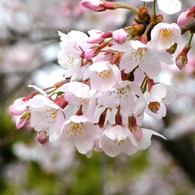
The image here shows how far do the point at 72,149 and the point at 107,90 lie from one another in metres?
3.52

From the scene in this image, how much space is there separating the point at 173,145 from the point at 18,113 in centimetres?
225

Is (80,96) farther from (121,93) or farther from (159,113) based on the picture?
(159,113)

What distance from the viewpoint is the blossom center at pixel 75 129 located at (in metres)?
0.74

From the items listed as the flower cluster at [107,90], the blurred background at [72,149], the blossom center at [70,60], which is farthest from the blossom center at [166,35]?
the blurred background at [72,149]

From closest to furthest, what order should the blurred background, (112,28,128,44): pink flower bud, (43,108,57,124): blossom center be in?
(112,28,128,44): pink flower bud < (43,108,57,124): blossom center < the blurred background

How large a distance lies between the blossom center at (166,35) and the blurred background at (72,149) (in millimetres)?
1439

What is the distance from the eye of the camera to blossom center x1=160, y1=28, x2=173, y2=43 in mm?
654

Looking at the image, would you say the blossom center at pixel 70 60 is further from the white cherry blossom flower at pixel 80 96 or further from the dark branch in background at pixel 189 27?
the dark branch in background at pixel 189 27

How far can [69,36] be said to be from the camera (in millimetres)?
749

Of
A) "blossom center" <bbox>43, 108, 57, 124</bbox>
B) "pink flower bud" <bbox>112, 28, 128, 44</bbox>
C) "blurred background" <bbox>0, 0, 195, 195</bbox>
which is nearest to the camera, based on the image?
"pink flower bud" <bbox>112, 28, 128, 44</bbox>

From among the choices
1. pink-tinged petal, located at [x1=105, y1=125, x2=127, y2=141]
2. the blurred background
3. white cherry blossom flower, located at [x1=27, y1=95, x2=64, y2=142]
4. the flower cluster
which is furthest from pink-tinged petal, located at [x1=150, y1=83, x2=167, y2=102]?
the blurred background

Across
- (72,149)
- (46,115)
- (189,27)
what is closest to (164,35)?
(189,27)

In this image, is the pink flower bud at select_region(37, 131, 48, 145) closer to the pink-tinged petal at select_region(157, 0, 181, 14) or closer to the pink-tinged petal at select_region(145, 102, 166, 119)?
the pink-tinged petal at select_region(145, 102, 166, 119)

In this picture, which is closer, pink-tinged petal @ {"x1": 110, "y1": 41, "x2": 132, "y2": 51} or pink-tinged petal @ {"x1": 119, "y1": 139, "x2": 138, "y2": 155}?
pink-tinged petal @ {"x1": 110, "y1": 41, "x2": 132, "y2": 51}
